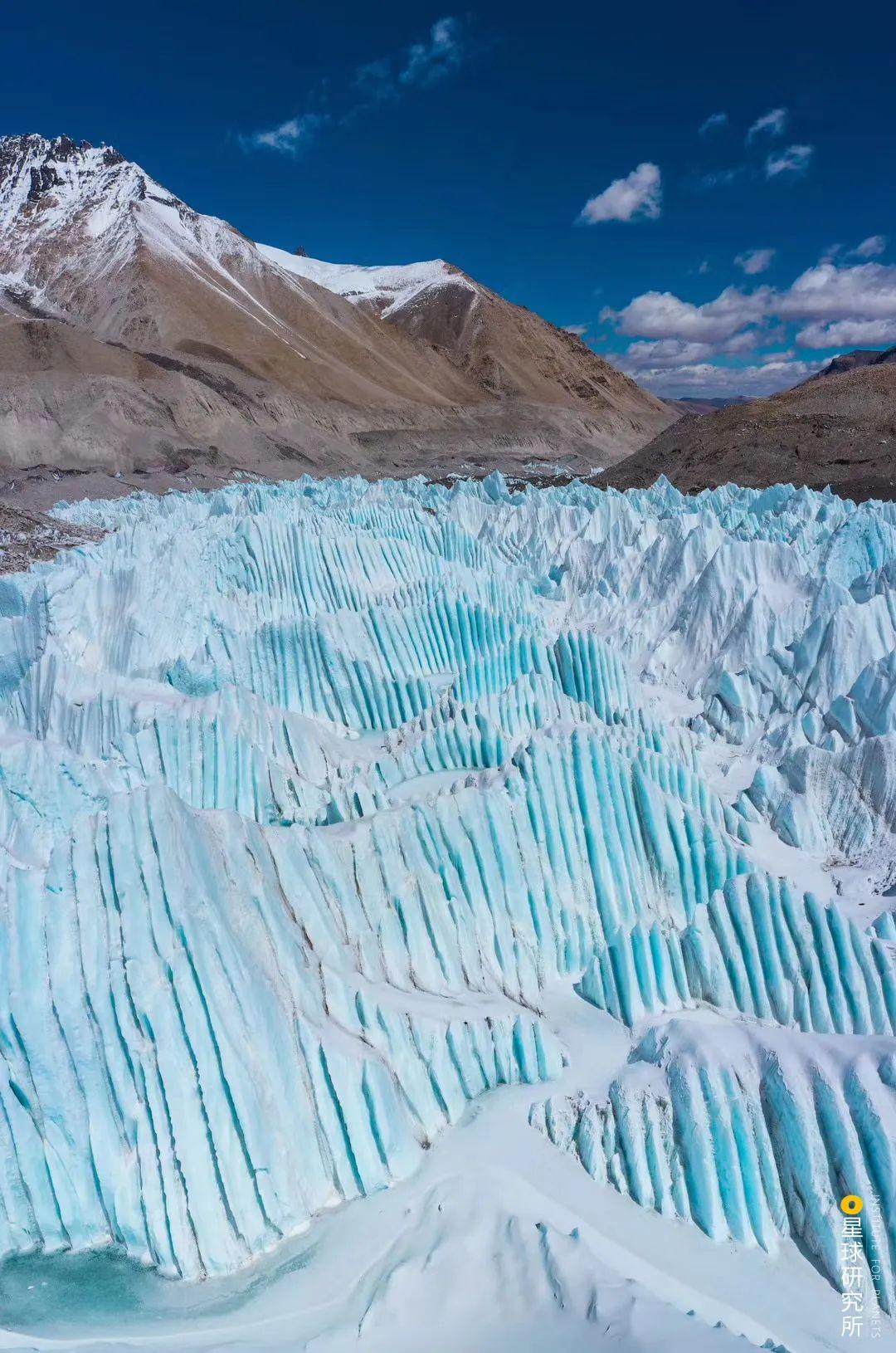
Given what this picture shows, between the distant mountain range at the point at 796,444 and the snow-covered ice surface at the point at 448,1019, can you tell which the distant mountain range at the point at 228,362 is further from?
the snow-covered ice surface at the point at 448,1019

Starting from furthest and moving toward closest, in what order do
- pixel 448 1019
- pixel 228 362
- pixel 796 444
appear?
1. pixel 228 362
2. pixel 796 444
3. pixel 448 1019

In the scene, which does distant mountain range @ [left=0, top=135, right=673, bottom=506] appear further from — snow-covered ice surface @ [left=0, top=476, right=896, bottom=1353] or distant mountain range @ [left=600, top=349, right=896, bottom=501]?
snow-covered ice surface @ [left=0, top=476, right=896, bottom=1353]

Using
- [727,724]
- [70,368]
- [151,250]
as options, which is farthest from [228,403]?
[727,724]

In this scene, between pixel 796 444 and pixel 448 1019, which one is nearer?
pixel 448 1019

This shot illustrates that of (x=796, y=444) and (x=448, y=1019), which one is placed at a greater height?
(x=796, y=444)

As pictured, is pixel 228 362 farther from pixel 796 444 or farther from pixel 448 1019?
pixel 448 1019

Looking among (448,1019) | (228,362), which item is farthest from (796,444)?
(228,362)

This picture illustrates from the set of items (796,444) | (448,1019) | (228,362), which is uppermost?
(228,362)

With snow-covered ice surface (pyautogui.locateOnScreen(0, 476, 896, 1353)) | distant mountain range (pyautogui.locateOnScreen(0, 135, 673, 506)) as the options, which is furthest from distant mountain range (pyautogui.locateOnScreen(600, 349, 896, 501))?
distant mountain range (pyautogui.locateOnScreen(0, 135, 673, 506))
